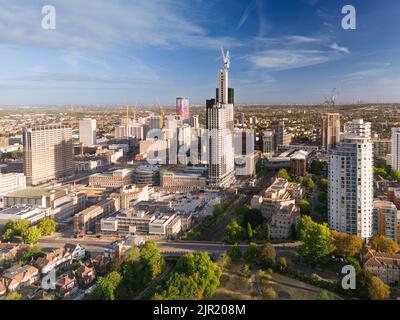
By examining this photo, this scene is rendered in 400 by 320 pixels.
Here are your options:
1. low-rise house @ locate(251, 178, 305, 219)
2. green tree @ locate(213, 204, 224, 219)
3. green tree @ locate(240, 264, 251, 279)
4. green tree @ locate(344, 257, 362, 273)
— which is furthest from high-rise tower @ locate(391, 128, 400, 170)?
green tree @ locate(240, 264, 251, 279)

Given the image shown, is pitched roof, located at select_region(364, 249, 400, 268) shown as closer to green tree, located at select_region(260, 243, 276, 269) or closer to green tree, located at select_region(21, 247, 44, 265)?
green tree, located at select_region(260, 243, 276, 269)

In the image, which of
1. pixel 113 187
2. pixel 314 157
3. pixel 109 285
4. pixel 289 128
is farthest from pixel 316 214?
pixel 289 128

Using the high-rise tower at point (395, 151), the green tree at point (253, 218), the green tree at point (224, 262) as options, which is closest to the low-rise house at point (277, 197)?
the green tree at point (253, 218)

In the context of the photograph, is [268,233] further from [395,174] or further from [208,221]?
[395,174]

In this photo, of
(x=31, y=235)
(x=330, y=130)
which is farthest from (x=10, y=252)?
→ (x=330, y=130)

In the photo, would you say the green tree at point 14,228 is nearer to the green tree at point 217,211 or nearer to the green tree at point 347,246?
the green tree at point 217,211

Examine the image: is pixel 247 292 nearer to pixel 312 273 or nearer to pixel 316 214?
pixel 312 273
